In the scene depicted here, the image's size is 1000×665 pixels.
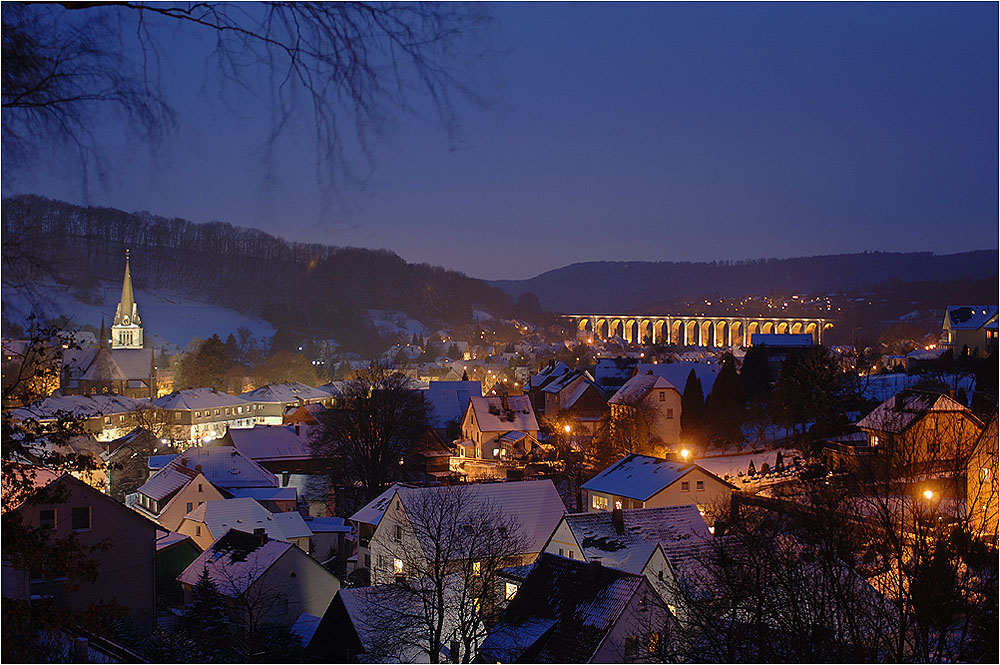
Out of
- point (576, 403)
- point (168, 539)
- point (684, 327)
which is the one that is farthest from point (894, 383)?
point (684, 327)

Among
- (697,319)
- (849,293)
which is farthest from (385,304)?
(849,293)

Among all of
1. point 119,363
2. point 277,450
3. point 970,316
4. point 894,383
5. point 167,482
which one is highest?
point 970,316

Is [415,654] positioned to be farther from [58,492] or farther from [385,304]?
[385,304]

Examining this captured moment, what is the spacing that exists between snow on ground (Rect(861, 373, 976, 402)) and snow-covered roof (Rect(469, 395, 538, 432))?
12742mm

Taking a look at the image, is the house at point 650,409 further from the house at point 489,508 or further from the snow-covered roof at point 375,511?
the snow-covered roof at point 375,511

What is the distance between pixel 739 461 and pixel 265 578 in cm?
1487

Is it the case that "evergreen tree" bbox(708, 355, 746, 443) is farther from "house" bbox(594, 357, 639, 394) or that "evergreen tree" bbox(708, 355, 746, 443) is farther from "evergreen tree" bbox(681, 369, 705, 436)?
"house" bbox(594, 357, 639, 394)

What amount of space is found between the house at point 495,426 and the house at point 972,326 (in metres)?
20.5

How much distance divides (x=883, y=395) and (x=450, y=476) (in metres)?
15.9

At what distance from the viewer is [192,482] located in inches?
853

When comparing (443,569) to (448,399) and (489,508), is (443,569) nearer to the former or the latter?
(489,508)

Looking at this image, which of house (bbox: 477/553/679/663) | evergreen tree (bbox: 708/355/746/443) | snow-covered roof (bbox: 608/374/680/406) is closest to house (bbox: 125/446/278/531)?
house (bbox: 477/553/679/663)

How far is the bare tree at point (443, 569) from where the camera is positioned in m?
11.0

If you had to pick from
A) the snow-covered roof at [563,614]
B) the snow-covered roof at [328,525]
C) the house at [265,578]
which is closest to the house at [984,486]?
the snow-covered roof at [563,614]
